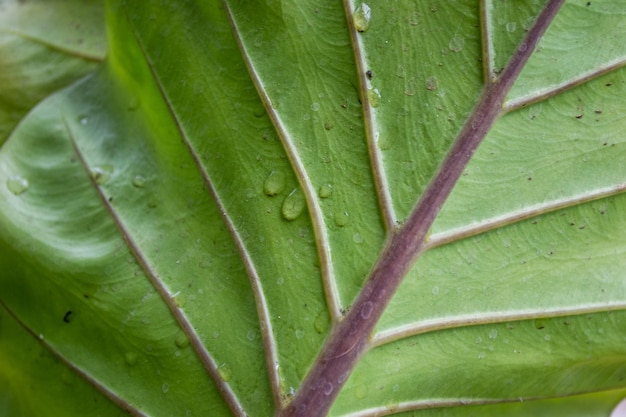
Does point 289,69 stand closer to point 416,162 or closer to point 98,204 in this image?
point 416,162

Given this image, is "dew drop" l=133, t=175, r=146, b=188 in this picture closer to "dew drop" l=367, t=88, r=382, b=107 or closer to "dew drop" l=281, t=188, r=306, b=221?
"dew drop" l=281, t=188, r=306, b=221

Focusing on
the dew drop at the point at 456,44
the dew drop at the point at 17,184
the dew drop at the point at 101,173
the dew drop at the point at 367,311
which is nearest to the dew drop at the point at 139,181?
the dew drop at the point at 101,173

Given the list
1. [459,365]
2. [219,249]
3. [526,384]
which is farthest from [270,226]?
[526,384]

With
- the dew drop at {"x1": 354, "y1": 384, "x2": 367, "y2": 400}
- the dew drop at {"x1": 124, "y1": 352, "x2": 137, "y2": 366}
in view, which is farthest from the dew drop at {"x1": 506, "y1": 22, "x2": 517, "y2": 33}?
the dew drop at {"x1": 124, "y1": 352, "x2": 137, "y2": 366}

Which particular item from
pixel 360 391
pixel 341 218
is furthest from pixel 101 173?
pixel 360 391

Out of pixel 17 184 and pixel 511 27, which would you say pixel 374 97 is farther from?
pixel 17 184

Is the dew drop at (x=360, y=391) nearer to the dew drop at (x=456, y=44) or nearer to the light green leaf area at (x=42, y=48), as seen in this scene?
the dew drop at (x=456, y=44)
